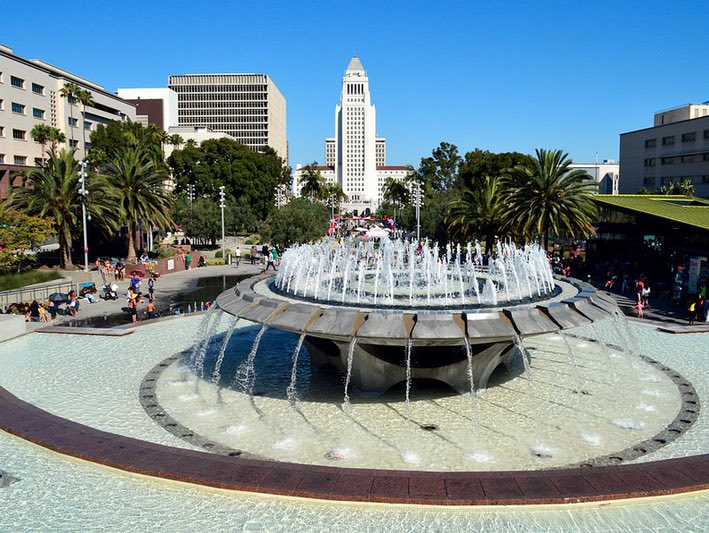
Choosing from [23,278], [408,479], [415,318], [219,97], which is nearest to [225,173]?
[23,278]

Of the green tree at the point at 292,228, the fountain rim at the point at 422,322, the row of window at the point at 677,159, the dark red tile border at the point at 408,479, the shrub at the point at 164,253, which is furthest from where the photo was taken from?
the row of window at the point at 677,159

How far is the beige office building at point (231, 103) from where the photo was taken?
149m

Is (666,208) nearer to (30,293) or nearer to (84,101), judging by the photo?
(30,293)

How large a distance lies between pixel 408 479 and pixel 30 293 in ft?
83.9

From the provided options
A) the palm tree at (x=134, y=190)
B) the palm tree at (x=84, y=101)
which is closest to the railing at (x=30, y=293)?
the palm tree at (x=134, y=190)

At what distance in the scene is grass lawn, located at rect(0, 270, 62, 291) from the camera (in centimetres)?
2955

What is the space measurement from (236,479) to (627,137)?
76350mm

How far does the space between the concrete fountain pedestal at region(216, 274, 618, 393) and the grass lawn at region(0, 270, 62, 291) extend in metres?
19.3

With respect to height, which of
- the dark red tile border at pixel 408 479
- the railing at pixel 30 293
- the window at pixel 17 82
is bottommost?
the dark red tile border at pixel 408 479

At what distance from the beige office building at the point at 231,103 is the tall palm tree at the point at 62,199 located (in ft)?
367

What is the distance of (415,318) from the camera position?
468 inches

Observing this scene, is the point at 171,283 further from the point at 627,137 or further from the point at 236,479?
the point at 627,137

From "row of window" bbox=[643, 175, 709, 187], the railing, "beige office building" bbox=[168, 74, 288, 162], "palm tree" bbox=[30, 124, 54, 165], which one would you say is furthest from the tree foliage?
"beige office building" bbox=[168, 74, 288, 162]

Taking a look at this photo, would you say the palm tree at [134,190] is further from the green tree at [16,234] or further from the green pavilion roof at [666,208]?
the green pavilion roof at [666,208]
